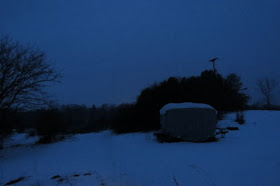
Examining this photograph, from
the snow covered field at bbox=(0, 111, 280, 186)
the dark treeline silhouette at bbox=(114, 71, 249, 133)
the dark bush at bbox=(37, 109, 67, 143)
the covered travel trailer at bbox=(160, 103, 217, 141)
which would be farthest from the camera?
the dark treeline silhouette at bbox=(114, 71, 249, 133)

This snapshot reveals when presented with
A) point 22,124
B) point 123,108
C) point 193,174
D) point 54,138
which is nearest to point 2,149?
point 22,124

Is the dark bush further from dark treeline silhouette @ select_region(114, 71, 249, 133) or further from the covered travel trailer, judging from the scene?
the covered travel trailer

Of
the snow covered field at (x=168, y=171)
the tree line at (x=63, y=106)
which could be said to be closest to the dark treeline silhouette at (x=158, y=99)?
the tree line at (x=63, y=106)

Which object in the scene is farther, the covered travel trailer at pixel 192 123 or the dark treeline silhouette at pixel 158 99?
the dark treeline silhouette at pixel 158 99

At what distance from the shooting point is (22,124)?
34.9ft

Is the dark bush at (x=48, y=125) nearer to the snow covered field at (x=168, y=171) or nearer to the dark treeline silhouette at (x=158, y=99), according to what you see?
the snow covered field at (x=168, y=171)

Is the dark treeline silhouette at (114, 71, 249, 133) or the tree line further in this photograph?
the dark treeline silhouette at (114, 71, 249, 133)

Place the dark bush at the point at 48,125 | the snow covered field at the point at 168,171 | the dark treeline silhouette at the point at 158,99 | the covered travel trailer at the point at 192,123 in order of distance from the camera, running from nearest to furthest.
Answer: the snow covered field at the point at 168,171 → the covered travel trailer at the point at 192,123 → the dark bush at the point at 48,125 → the dark treeline silhouette at the point at 158,99

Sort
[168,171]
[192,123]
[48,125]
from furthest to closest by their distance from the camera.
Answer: [48,125], [192,123], [168,171]

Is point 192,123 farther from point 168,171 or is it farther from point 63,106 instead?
point 63,106

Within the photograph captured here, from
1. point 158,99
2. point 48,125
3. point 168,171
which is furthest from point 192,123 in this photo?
point 48,125

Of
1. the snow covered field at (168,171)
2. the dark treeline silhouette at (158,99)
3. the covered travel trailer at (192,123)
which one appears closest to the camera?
the snow covered field at (168,171)

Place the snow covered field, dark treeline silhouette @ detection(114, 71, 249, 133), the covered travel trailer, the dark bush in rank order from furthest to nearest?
1. dark treeline silhouette @ detection(114, 71, 249, 133)
2. the dark bush
3. the covered travel trailer
4. the snow covered field

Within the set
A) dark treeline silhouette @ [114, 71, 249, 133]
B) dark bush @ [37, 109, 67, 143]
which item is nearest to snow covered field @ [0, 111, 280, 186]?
dark bush @ [37, 109, 67, 143]
